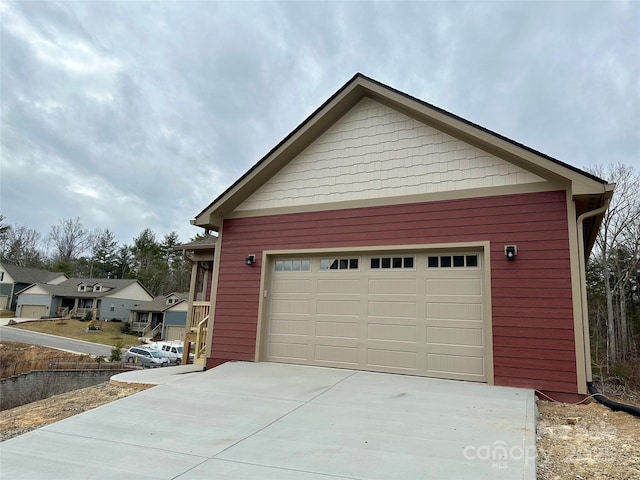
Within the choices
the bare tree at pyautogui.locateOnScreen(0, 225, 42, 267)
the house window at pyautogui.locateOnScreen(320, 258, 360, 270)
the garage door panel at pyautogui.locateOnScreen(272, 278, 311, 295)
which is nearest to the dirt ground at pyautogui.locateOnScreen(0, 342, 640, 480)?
the garage door panel at pyautogui.locateOnScreen(272, 278, 311, 295)

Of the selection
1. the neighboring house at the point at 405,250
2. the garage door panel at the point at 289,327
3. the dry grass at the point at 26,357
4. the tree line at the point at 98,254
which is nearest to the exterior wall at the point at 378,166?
the neighboring house at the point at 405,250

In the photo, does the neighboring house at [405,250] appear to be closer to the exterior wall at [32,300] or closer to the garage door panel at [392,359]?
the garage door panel at [392,359]

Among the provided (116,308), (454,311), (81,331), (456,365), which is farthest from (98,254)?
(456,365)

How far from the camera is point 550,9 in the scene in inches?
375

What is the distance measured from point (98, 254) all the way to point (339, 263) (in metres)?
56.5

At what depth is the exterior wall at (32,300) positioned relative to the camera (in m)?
39.7

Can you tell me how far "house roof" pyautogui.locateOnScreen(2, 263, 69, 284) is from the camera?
42125 millimetres

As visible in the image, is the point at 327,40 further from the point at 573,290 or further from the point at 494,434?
the point at 494,434

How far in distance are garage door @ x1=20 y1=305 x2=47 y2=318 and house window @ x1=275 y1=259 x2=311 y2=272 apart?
42.1 meters

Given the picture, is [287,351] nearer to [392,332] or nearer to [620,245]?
[392,332]

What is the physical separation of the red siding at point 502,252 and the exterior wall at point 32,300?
40986 millimetres

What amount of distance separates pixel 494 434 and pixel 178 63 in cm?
1389

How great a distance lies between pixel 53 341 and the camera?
2869 cm

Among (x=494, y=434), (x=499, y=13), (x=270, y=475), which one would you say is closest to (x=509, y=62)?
(x=499, y=13)
